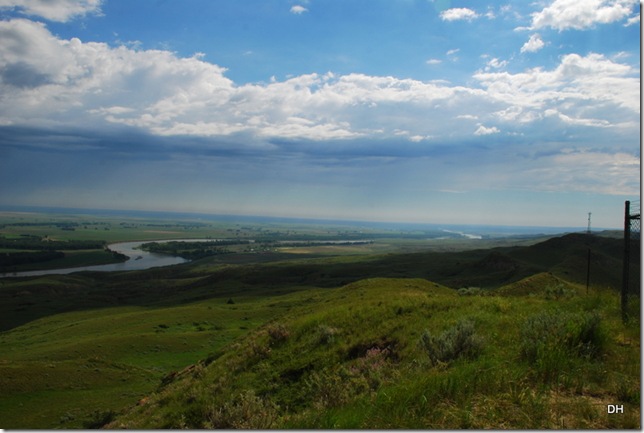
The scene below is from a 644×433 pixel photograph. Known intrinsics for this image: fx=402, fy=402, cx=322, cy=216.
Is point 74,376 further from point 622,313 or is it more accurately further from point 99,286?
point 99,286

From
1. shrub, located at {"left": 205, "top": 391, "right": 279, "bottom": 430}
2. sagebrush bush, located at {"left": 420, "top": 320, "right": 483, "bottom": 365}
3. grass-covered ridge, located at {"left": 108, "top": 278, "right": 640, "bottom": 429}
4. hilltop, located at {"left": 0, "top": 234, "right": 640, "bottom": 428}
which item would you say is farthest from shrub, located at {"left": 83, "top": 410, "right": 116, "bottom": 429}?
sagebrush bush, located at {"left": 420, "top": 320, "right": 483, "bottom": 365}

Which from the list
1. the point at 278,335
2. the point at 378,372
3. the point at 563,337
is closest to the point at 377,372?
the point at 378,372

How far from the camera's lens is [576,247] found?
99.5 m

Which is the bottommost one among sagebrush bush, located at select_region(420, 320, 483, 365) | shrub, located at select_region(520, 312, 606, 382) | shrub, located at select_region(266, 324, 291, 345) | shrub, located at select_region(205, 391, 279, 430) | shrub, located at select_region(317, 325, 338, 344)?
shrub, located at select_region(266, 324, 291, 345)

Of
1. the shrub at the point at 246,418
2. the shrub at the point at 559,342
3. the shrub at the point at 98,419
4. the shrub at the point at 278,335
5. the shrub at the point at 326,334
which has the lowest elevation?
the shrub at the point at 98,419

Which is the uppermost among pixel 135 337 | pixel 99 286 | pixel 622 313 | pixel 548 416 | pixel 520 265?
pixel 622 313

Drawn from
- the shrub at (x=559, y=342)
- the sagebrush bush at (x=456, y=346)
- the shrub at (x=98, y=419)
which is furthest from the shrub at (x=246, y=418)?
the shrub at (x=98, y=419)

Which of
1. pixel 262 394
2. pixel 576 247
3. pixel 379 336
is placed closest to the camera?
pixel 262 394

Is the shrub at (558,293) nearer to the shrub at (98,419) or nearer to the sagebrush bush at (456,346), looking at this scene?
the sagebrush bush at (456,346)

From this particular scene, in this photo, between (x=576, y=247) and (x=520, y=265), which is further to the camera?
(x=576, y=247)

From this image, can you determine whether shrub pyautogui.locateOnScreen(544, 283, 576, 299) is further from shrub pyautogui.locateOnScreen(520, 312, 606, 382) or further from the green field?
shrub pyautogui.locateOnScreen(520, 312, 606, 382)

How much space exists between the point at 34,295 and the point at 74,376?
98.4 meters

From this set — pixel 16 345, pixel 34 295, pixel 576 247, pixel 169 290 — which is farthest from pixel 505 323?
pixel 34 295

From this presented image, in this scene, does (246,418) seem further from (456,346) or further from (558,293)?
(558,293)
